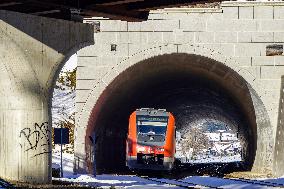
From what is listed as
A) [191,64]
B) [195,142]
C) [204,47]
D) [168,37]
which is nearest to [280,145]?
[204,47]

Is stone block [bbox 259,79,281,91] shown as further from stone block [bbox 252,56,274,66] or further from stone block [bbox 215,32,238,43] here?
stone block [bbox 215,32,238,43]

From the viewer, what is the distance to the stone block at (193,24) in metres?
26.9

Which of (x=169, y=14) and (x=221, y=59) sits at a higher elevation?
(x=169, y=14)

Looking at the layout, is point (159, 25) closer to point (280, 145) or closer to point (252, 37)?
point (252, 37)

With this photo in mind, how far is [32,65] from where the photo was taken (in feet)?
52.5

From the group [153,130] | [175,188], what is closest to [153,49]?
[153,130]

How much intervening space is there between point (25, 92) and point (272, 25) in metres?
14.2

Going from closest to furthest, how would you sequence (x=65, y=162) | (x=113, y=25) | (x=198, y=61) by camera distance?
1. (x=113, y=25)
2. (x=198, y=61)
3. (x=65, y=162)

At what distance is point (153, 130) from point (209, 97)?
10397 mm

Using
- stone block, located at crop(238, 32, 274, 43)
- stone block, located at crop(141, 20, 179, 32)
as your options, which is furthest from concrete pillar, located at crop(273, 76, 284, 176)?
stone block, located at crop(141, 20, 179, 32)

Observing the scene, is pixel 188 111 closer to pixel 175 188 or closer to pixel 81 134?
pixel 81 134

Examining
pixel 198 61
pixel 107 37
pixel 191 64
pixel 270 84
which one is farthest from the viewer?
pixel 191 64

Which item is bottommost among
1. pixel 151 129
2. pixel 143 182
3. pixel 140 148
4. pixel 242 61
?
pixel 143 182

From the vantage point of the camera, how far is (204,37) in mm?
26812
